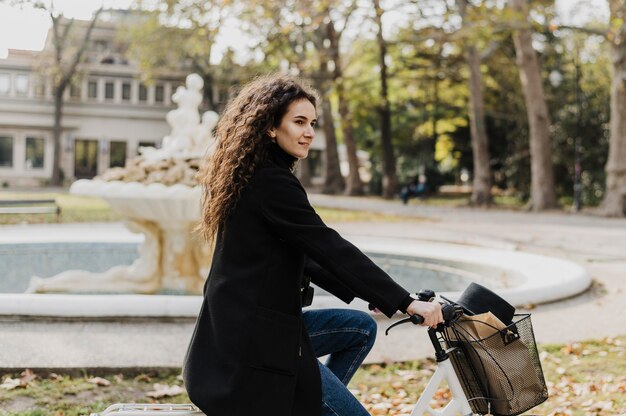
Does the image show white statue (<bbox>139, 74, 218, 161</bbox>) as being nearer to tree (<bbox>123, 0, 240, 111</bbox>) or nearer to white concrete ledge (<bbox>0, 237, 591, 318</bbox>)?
white concrete ledge (<bbox>0, 237, 591, 318</bbox>)

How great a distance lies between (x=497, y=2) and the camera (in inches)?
1137

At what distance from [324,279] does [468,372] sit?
2.11ft


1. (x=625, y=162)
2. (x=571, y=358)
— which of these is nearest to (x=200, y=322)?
(x=571, y=358)

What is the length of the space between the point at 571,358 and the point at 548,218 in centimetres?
1909

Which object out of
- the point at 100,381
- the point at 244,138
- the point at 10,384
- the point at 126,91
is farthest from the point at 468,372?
the point at 126,91

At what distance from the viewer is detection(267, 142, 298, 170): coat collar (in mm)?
2832

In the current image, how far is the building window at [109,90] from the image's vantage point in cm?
5756

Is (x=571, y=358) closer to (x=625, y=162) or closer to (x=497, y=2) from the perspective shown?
(x=625, y=162)

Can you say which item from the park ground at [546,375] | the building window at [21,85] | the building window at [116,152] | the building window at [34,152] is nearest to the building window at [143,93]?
the building window at [116,152]

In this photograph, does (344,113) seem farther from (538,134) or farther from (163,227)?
(163,227)

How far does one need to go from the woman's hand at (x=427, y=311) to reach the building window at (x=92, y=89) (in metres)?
57.3

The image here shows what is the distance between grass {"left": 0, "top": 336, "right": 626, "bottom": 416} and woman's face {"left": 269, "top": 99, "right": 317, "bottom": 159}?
2.42 m

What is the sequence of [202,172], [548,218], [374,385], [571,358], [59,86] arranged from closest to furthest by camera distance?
1. [202,172]
2. [374,385]
3. [571,358]
4. [548,218]
5. [59,86]

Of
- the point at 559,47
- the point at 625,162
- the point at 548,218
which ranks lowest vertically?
the point at 548,218
